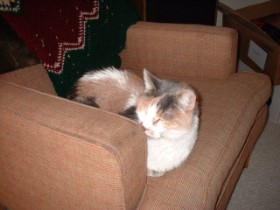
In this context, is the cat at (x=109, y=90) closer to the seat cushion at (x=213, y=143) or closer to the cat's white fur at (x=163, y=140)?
the cat's white fur at (x=163, y=140)

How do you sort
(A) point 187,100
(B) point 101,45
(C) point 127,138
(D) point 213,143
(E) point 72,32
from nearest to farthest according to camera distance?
(C) point 127,138 < (A) point 187,100 < (D) point 213,143 < (E) point 72,32 < (B) point 101,45

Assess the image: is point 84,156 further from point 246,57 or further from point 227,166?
point 246,57

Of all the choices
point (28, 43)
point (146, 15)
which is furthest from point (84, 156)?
point (146, 15)

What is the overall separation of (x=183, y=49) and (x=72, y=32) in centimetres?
54

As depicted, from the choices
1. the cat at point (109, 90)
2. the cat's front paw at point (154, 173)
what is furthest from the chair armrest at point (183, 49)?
the cat's front paw at point (154, 173)

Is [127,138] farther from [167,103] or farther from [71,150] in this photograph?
[167,103]

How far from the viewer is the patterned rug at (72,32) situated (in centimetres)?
102

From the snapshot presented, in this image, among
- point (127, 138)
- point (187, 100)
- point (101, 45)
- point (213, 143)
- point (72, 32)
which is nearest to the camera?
point (127, 138)

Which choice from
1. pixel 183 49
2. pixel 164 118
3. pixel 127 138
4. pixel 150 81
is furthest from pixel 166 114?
pixel 183 49

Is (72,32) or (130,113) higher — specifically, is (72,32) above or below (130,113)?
A: above

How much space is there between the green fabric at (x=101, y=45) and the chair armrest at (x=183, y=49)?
2.5 inches

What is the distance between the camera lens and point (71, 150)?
694mm

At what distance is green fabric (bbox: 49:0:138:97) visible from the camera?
3.73 feet

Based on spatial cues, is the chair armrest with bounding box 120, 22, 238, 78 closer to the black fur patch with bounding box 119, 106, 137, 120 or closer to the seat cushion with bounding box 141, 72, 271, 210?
the seat cushion with bounding box 141, 72, 271, 210
